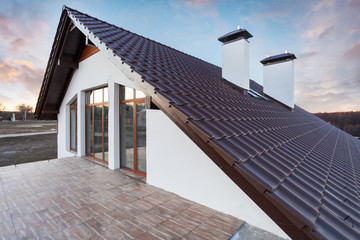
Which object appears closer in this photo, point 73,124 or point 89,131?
point 89,131

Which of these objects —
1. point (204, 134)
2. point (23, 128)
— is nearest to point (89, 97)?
point (204, 134)

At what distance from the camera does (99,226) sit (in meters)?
2.87

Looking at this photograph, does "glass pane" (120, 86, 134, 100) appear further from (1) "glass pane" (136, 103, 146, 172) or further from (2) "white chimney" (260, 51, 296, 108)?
(2) "white chimney" (260, 51, 296, 108)

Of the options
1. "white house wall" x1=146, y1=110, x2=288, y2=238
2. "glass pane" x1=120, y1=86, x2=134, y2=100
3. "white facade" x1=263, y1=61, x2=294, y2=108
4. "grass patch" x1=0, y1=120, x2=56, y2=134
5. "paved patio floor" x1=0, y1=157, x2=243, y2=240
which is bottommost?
"grass patch" x1=0, y1=120, x2=56, y2=134

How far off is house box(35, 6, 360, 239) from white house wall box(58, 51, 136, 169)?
0.13ft

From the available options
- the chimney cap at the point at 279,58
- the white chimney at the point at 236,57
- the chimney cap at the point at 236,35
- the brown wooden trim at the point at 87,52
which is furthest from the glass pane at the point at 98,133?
the chimney cap at the point at 279,58

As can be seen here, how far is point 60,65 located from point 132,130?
219 inches

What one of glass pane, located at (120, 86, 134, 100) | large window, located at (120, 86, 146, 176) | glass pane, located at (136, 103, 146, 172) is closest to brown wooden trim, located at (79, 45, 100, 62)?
glass pane, located at (120, 86, 134, 100)

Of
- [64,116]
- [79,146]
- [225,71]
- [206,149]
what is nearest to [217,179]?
[206,149]

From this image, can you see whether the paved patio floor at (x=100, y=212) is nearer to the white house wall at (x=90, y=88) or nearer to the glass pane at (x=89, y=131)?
the white house wall at (x=90, y=88)

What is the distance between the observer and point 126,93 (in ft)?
19.4

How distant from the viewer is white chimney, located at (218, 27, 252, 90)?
7250 millimetres

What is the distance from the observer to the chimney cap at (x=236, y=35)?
7305 mm

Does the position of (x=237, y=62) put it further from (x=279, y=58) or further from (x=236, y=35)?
(x=279, y=58)
